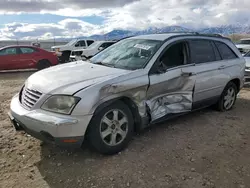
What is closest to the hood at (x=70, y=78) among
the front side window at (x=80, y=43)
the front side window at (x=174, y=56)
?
the front side window at (x=174, y=56)

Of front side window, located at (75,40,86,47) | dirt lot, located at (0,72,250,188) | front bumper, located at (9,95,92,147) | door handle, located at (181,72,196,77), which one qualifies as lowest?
dirt lot, located at (0,72,250,188)

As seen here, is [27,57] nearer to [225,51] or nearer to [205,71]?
[225,51]

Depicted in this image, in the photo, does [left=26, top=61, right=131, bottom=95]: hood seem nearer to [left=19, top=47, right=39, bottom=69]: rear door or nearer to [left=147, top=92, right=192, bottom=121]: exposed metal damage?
[left=147, top=92, right=192, bottom=121]: exposed metal damage

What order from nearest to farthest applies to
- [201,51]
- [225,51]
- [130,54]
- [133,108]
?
1. [133,108]
2. [130,54]
3. [201,51]
4. [225,51]

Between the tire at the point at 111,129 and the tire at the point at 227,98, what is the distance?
2657 millimetres

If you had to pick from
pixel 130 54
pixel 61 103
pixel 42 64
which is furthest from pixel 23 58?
pixel 61 103

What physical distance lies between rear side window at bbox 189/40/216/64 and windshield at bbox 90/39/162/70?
2.63 ft

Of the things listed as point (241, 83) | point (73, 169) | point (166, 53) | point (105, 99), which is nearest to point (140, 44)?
point (166, 53)

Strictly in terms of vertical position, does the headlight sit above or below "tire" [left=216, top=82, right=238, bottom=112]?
above

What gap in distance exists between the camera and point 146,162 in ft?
11.3

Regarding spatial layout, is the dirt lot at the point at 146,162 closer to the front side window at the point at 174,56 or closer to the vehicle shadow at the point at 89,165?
the vehicle shadow at the point at 89,165

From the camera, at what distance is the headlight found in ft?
10.4

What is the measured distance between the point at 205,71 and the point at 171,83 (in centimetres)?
103

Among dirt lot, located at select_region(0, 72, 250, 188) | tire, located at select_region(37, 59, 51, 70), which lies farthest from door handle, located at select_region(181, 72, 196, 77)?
tire, located at select_region(37, 59, 51, 70)
